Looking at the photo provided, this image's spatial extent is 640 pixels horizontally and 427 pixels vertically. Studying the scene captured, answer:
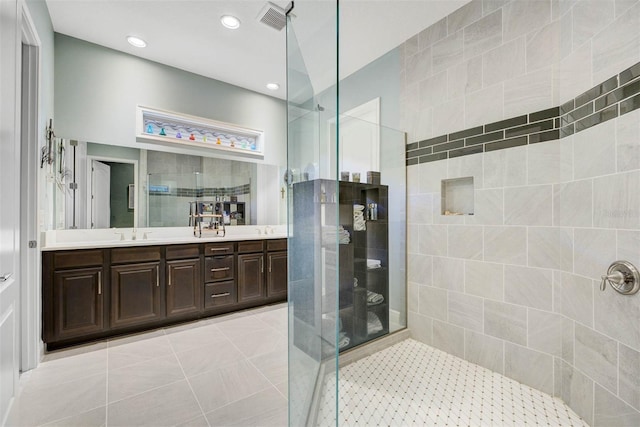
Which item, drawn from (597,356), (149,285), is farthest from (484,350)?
(149,285)

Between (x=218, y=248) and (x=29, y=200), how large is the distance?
4.73 feet

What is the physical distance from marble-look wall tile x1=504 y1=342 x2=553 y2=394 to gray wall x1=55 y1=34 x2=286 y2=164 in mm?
3446

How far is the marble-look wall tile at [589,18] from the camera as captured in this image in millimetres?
1290

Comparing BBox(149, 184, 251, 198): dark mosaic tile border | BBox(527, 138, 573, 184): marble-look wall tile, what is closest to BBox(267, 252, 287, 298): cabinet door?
BBox(149, 184, 251, 198): dark mosaic tile border

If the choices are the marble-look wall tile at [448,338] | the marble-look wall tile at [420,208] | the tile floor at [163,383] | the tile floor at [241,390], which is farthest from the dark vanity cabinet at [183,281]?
the marble-look wall tile at [448,338]

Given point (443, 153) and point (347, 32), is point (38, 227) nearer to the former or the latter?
point (347, 32)

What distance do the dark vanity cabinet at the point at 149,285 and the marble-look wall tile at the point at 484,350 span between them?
2002mm

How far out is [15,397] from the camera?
150 cm

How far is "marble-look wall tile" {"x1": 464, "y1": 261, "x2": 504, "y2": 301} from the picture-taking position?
1873 millimetres

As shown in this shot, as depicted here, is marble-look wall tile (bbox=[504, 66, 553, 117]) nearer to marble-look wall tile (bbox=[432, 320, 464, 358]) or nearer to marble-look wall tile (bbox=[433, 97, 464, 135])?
marble-look wall tile (bbox=[433, 97, 464, 135])

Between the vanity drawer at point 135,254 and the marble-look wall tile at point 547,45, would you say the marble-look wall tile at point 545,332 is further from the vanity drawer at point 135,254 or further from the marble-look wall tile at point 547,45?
the vanity drawer at point 135,254

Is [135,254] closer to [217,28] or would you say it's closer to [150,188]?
[150,188]

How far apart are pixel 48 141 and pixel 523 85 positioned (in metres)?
3.50

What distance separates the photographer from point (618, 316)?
3.99 ft
